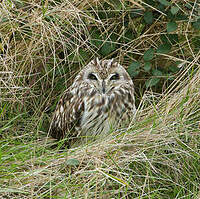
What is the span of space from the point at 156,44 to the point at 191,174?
3.91 ft

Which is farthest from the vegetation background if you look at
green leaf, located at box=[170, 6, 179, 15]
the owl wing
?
the owl wing

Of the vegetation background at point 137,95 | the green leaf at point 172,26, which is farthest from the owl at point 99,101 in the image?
the green leaf at point 172,26

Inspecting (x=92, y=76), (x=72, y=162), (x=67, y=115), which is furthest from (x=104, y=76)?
(x=72, y=162)

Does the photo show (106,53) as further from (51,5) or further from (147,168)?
(147,168)

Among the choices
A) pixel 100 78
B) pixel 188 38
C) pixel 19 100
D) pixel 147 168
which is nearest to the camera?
pixel 147 168

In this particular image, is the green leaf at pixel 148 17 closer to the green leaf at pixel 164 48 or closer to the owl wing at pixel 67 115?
the green leaf at pixel 164 48

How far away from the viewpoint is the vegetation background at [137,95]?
2248 mm

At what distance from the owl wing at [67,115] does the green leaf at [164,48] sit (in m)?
0.64

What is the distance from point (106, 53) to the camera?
3273 mm

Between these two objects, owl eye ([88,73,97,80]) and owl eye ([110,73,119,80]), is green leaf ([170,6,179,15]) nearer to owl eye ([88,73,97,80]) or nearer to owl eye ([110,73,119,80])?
owl eye ([110,73,119,80])

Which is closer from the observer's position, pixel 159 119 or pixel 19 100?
pixel 159 119

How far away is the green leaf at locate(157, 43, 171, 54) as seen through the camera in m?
3.15

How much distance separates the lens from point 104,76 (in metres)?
2.84

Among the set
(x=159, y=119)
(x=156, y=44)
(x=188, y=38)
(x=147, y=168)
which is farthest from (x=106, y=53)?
(x=147, y=168)
